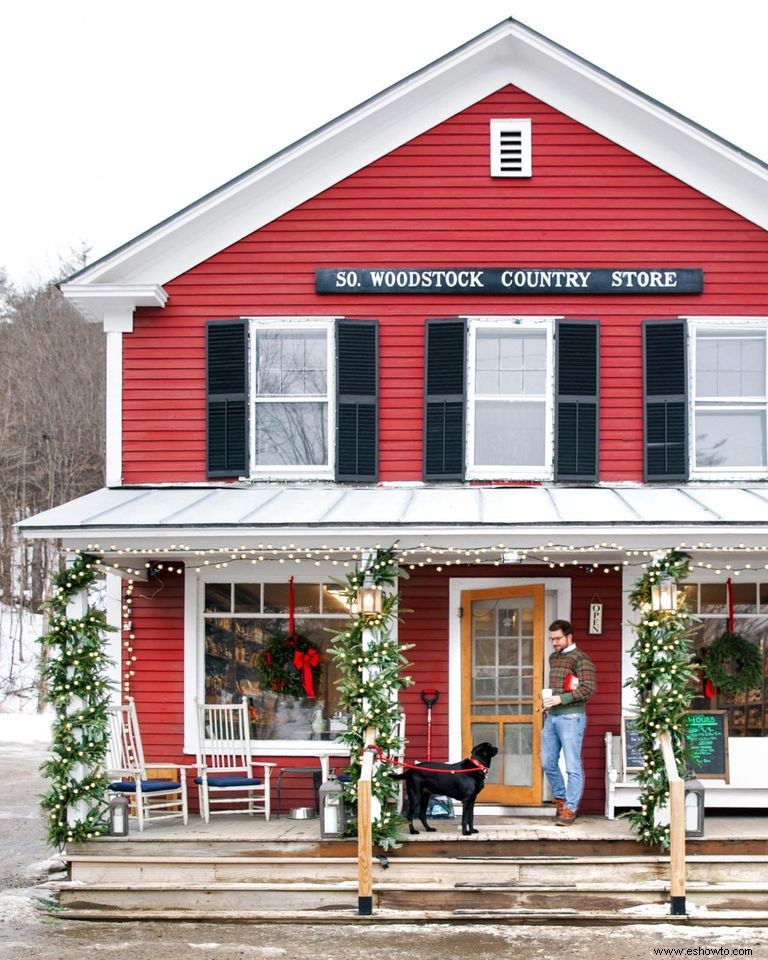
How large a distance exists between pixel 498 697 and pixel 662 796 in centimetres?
241

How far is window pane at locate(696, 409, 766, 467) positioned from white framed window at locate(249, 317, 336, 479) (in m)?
3.55

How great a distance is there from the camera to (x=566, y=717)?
11758 millimetres

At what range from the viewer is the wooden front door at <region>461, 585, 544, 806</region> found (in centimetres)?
1298

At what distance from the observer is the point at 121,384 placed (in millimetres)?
13516

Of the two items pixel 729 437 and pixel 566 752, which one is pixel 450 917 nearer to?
pixel 566 752

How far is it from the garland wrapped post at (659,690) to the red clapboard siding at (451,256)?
2188 mm

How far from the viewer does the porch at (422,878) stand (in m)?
10.6

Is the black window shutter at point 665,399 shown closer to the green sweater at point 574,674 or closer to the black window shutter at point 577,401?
the black window shutter at point 577,401

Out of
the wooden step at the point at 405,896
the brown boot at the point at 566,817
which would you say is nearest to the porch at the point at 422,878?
the wooden step at the point at 405,896

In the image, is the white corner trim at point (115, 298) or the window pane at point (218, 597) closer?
the white corner trim at point (115, 298)

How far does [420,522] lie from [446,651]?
92.3 inches

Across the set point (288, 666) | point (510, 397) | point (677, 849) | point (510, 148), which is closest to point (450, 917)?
point (677, 849)

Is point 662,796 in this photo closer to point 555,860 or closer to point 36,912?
point 555,860

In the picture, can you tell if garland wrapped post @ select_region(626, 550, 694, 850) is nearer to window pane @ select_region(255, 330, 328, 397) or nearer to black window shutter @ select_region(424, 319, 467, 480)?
black window shutter @ select_region(424, 319, 467, 480)
